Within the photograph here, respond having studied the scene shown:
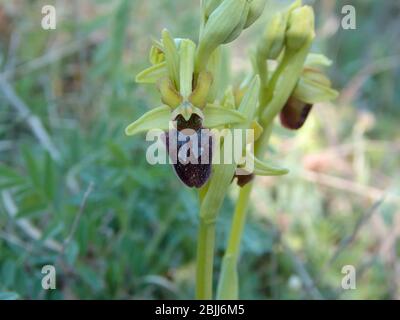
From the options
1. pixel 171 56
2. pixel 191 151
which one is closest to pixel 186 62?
pixel 171 56

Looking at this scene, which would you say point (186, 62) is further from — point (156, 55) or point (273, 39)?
point (273, 39)

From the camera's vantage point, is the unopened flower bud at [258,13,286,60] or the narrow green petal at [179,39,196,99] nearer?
the narrow green petal at [179,39,196,99]

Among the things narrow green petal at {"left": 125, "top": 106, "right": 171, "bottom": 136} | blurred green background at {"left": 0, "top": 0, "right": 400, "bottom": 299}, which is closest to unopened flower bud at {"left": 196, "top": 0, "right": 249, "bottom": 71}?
narrow green petal at {"left": 125, "top": 106, "right": 171, "bottom": 136}

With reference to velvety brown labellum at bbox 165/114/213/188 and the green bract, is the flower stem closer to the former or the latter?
the green bract

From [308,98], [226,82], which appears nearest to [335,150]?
[226,82]

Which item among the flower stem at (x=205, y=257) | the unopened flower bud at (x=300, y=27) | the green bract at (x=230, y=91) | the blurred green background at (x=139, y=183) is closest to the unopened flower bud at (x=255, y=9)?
the green bract at (x=230, y=91)

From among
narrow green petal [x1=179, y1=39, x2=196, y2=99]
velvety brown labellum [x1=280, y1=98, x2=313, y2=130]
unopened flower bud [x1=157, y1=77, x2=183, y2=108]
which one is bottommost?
unopened flower bud [x1=157, y1=77, x2=183, y2=108]
